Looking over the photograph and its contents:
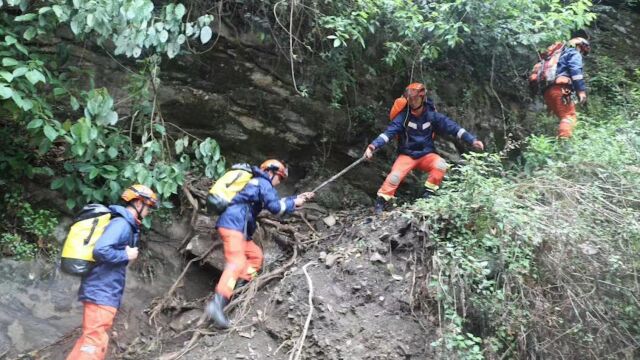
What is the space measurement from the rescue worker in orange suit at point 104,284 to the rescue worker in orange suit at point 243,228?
1047 mm

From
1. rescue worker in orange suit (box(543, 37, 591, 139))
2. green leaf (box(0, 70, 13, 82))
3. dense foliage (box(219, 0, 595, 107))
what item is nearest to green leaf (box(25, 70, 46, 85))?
green leaf (box(0, 70, 13, 82))

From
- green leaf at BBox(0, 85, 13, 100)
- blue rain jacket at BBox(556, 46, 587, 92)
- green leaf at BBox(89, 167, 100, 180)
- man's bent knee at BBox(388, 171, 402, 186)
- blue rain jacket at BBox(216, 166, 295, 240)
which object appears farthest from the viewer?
blue rain jacket at BBox(556, 46, 587, 92)

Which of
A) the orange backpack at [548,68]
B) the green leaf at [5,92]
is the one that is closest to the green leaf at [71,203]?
the green leaf at [5,92]

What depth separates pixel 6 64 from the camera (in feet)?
14.1

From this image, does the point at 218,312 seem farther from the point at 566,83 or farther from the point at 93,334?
the point at 566,83

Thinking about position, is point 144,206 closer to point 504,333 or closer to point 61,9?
point 61,9

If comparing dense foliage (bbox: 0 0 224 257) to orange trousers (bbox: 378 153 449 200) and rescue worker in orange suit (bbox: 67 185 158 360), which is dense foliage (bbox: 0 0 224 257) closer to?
rescue worker in orange suit (bbox: 67 185 158 360)

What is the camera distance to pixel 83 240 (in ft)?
14.8

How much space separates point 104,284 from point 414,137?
430cm

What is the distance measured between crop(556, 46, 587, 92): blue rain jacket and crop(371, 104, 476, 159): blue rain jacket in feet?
6.02

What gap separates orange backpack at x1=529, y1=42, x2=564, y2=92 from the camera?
7.27m

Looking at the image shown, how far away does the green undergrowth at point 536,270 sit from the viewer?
14.3ft

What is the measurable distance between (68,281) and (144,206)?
154 centimetres

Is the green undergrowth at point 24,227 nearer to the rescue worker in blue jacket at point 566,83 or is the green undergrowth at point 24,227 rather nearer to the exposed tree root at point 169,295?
the exposed tree root at point 169,295
